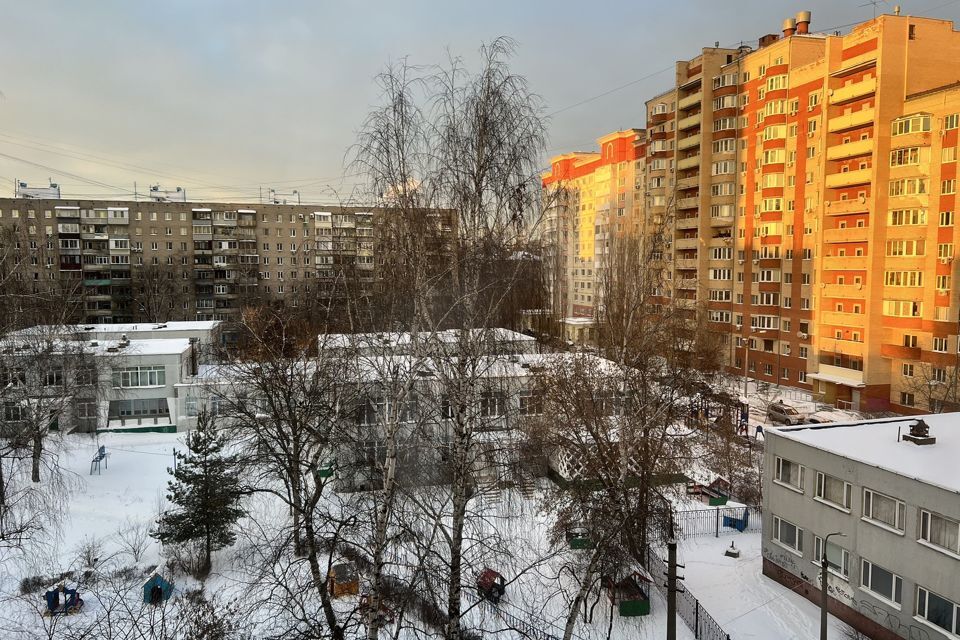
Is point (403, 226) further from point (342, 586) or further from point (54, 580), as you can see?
point (54, 580)

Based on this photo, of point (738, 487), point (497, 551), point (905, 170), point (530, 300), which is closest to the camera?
point (497, 551)

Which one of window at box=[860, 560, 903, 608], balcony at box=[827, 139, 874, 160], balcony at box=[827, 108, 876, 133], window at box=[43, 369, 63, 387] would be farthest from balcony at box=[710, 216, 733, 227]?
window at box=[43, 369, 63, 387]

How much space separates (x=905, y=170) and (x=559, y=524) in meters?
29.3

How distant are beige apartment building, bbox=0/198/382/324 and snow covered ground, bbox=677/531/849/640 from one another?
4849 cm

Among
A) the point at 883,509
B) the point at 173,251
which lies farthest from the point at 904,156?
the point at 173,251

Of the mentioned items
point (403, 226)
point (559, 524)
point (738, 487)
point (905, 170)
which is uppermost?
point (905, 170)

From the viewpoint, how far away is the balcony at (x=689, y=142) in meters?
44.8

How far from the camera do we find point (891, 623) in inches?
495

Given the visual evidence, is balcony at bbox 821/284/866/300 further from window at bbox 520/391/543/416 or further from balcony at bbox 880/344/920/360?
window at bbox 520/391/543/416

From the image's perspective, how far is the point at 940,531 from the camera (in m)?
11.9

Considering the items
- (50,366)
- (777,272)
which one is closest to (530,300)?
(50,366)

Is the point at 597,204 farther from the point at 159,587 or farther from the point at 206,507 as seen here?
the point at 159,587

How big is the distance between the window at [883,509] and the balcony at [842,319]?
24459 millimetres

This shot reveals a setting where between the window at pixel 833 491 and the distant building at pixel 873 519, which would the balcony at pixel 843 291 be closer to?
the distant building at pixel 873 519
